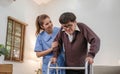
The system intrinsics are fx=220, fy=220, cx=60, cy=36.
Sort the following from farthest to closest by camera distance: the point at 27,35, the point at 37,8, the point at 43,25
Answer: the point at 37,8, the point at 27,35, the point at 43,25

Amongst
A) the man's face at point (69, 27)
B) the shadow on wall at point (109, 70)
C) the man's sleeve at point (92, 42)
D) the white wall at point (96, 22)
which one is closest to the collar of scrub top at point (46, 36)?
the man's face at point (69, 27)

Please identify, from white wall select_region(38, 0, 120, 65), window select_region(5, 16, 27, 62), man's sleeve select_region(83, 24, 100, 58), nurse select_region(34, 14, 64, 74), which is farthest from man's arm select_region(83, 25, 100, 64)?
white wall select_region(38, 0, 120, 65)

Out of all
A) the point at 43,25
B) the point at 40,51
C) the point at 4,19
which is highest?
the point at 4,19

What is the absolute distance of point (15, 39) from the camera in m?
4.71

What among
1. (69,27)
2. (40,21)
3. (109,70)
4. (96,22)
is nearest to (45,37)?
(40,21)

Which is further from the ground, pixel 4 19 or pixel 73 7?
pixel 73 7

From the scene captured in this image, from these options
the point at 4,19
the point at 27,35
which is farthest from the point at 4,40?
the point at 27,35

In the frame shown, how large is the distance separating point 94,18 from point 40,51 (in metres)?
3.34

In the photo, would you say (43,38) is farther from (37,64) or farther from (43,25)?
(37,64)

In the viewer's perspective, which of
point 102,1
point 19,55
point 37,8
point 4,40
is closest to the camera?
point 4,40

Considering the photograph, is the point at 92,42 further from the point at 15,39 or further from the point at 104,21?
the point at 104,21

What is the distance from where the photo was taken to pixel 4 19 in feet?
14.1

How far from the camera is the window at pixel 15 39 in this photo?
4.45m

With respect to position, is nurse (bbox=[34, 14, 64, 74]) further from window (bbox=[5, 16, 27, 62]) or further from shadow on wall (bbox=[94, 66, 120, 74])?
window (bbox=[5, 16, 27, 62])
